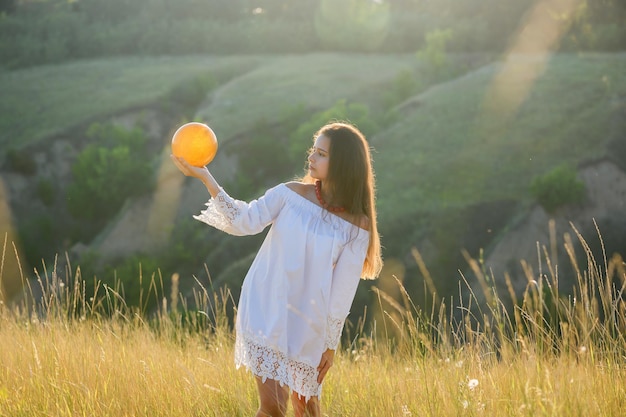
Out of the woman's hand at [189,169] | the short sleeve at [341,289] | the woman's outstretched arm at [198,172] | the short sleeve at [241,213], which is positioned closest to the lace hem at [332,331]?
the short sleeve at [341,289]

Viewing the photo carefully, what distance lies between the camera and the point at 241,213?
3947 millimetres

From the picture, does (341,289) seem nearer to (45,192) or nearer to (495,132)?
(495,132)

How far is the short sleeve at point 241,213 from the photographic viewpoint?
394cm

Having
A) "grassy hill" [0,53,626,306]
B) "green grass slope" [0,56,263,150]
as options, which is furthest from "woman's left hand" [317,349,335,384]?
"green grass slope" [0,56,263,150]

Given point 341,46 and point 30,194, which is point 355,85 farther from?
point 30,194

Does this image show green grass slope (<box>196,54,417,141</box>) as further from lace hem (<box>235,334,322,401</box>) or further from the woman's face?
lace hem (<box>235,334,322,401</box>)

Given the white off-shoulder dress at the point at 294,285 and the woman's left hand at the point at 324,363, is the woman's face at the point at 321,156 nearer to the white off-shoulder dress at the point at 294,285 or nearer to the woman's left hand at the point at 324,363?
the white off-shoulder dress at the point at 294,285

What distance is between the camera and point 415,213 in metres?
21.7

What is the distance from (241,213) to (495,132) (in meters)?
22.9

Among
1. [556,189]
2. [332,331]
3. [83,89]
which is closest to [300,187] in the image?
[332,331]

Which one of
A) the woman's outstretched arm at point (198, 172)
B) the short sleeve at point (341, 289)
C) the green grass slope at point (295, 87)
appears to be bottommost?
the green grass slope at point (295, 87)

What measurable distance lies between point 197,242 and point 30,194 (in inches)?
337

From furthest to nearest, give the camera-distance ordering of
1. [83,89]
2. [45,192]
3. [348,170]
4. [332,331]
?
[83,89] → [45,192] → [348,170] → [332,331]

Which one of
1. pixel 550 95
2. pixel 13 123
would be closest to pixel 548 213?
pixel 550 95
